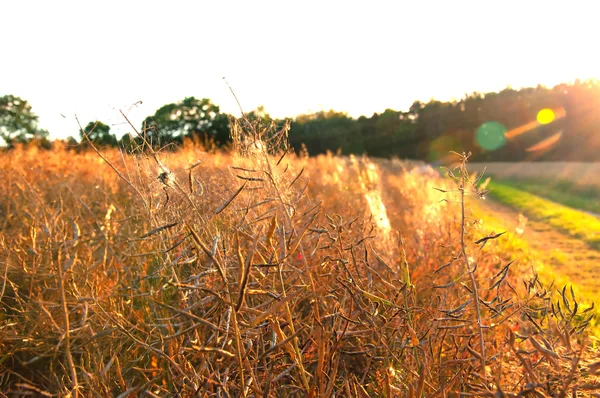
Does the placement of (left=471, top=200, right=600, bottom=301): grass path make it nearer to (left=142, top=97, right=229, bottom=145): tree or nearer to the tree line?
(left=142, top=97, right=229, bottom=145): tree

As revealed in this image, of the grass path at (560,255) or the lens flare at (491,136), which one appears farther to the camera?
the lens flare at (491,136)

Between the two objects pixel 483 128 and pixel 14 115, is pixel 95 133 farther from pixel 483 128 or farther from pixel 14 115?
pixel 483 128

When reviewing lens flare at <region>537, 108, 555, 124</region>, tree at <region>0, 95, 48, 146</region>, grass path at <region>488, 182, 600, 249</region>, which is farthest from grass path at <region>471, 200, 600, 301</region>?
lens flare at <region>537, 108, 555, 124</region>

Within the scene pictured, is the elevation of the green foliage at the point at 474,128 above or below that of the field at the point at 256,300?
below

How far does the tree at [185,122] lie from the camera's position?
6.07ft

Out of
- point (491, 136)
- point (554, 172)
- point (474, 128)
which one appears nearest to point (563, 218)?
point (554, 172)

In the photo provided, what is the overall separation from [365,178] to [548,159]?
3194cm

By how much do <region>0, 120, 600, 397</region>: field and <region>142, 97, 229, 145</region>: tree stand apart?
0.11m

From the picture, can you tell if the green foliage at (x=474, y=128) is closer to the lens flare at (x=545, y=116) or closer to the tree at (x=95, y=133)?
the lens flare at (x=545, y=116)

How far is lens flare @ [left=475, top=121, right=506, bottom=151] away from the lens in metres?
39.4

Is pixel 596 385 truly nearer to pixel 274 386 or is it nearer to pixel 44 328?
pixel 274 386

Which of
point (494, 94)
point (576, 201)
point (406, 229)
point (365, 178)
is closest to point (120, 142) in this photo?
point (406, 229)

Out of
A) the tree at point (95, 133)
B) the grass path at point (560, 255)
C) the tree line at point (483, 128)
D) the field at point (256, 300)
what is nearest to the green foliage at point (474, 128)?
the tree line at point (483, 128)

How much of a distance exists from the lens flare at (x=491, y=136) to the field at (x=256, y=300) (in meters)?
36.1
